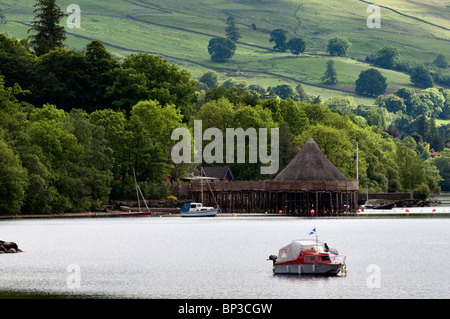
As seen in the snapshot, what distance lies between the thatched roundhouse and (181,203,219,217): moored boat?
8.69 m

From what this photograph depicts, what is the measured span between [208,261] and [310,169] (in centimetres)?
8048

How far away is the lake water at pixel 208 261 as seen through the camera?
52.6 meters

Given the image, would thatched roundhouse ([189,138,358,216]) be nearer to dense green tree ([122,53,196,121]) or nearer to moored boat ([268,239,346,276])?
dense green tree ([122,53,196,121])

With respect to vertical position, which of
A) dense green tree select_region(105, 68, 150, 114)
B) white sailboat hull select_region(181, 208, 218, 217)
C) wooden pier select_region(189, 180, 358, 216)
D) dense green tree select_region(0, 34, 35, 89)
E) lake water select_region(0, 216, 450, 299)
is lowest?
lake water select_region(0, 216, 450, 299)

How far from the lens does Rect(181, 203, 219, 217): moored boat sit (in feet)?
465

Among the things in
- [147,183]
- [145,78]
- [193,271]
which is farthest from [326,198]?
[193,271]

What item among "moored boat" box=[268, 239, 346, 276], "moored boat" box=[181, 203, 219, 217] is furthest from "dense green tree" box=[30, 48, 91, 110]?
"moored boat" box=[268, 239, 346, 276]

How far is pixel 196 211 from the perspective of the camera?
142375 mm

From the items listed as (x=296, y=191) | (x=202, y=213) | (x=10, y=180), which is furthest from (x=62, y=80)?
(x=10, y=180)

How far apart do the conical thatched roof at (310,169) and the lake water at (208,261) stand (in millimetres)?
31882

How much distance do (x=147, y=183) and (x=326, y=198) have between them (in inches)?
1205

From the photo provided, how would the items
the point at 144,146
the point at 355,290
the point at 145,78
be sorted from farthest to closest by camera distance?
the point at 145,78 → the point at 144,146 → the point at 355,290
